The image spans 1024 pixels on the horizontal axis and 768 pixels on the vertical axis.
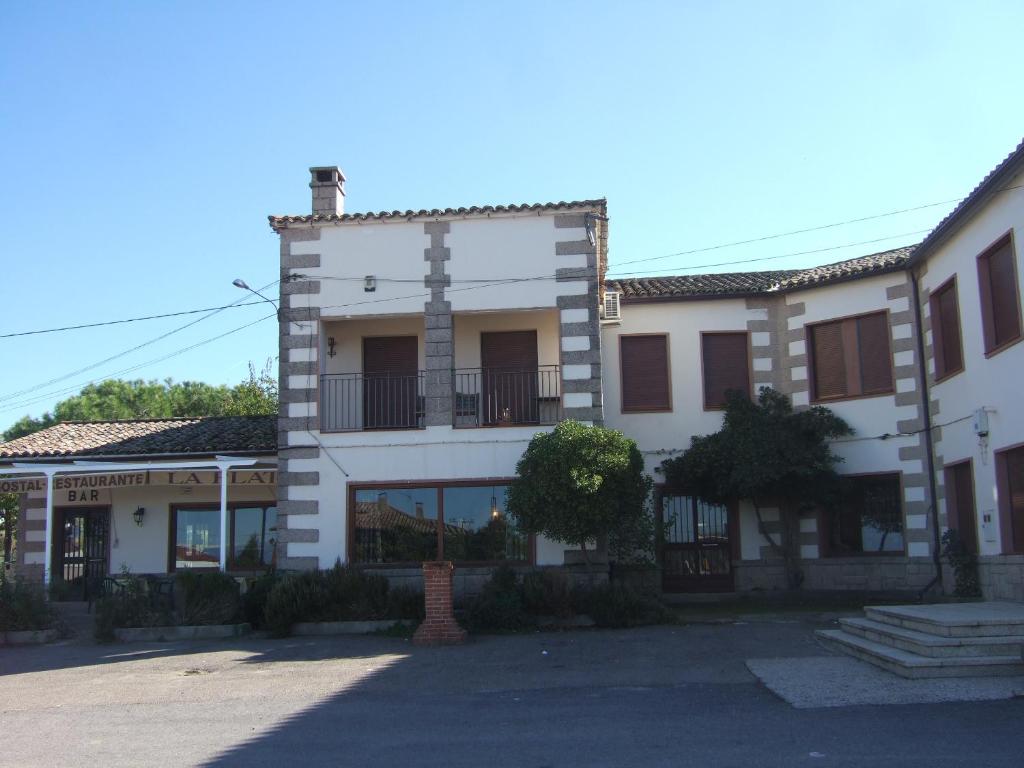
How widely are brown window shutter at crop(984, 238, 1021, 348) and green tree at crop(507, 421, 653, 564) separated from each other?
17.6 feet

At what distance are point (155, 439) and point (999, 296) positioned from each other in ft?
48.9

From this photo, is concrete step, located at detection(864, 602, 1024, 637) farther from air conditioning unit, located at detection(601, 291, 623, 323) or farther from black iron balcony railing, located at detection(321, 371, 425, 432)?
black iron balcony railing, located at detection(321, 371, 425, 432)

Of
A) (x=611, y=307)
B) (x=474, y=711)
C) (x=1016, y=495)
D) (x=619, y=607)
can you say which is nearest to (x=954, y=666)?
(x=474, y=711)

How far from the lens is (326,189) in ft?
58.7

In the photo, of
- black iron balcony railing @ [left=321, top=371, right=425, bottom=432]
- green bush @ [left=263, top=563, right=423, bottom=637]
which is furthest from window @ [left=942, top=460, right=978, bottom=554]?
black iron balcony railing @ [left=321, top=371, right=425, bottom=432]

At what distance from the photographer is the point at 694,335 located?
18547 mm

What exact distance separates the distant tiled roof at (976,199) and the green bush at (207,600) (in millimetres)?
11971

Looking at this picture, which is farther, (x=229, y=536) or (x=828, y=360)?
(x=229, y=536)

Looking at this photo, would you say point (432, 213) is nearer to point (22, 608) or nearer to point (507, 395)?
point (507, 395)

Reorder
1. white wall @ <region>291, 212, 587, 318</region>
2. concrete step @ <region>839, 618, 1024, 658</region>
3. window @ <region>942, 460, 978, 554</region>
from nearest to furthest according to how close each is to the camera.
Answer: concrete step @ <region>839, 618, 1024, 658</region> → window @ <region>942, 460, 978, 554</region> → white wall @ <region>291, 212, 587, 318</region>

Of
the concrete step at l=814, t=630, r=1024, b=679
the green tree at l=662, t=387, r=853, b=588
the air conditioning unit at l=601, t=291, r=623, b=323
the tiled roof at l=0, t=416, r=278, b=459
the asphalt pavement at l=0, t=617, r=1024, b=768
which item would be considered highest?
→ the air conditioning unit at l=601, t=291, r=623, b=323

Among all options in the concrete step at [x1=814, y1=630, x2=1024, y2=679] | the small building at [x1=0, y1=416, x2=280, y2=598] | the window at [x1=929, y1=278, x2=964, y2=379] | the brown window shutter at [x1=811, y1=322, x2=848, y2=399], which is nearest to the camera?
the concrete step at [x1=814, y1=630, x2=1024, y2=679]

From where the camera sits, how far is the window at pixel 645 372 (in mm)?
18453

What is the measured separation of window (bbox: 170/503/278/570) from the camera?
19047 millimetres
